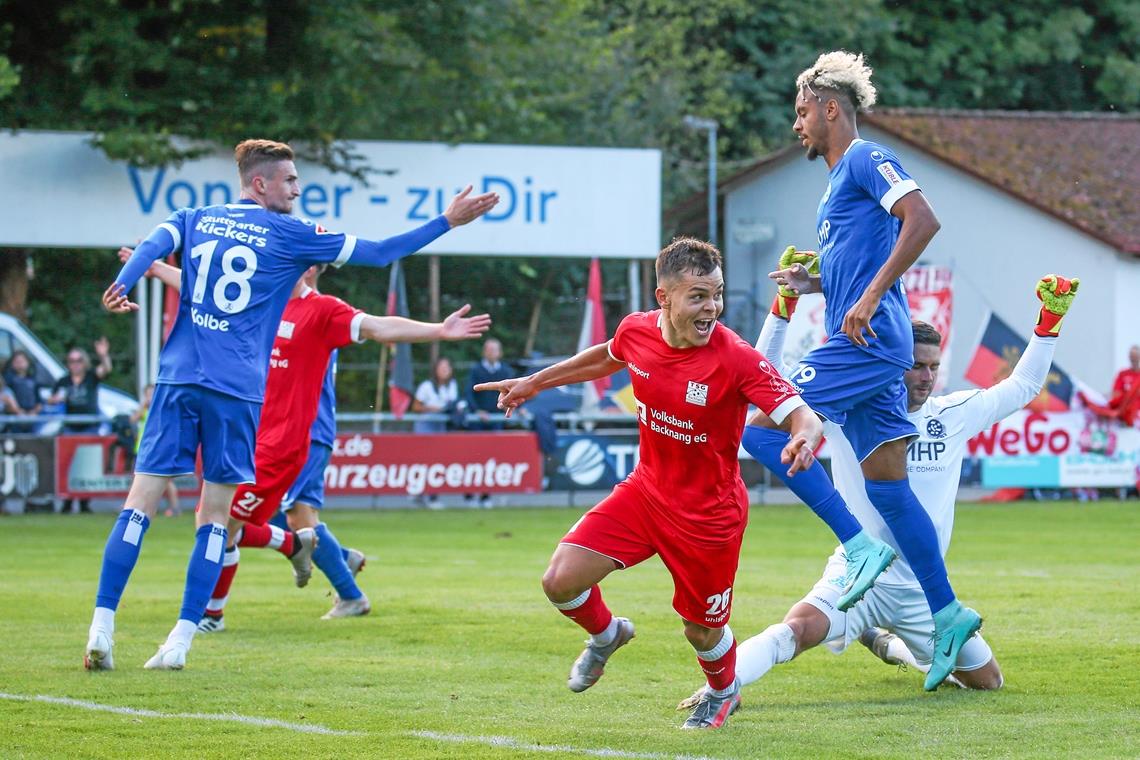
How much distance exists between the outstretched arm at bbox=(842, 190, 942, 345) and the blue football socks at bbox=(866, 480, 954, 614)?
725 millimetres

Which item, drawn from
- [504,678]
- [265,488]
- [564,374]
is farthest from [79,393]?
[564,374]

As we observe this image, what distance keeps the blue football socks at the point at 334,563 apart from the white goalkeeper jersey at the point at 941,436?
11.2 feet

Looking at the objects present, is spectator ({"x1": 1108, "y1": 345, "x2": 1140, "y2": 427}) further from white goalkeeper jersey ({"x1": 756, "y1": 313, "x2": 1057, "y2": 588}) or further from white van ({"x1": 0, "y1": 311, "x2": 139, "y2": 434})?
white goalkeeper jersey ({"x1": 756, "y1": 313, "x2": 1057, "y2": 588})

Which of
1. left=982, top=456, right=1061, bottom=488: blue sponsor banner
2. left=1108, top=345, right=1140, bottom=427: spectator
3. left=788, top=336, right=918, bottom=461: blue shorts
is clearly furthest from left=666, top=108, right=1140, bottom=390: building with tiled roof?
left=788, top=336, right=918, bottom=461: blue shorts

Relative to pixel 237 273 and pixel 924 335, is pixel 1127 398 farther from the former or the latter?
pixel 237 273

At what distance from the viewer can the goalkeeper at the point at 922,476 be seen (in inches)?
291

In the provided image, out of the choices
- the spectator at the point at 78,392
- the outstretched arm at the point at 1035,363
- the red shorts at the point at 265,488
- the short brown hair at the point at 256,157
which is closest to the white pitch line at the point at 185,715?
the red shorts at the point at 265,488

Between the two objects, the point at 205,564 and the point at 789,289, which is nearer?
the point at 789,289

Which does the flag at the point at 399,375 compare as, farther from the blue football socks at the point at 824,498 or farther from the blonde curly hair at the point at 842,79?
the blue football socks at the point at 824,498

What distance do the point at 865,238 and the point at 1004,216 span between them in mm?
29662

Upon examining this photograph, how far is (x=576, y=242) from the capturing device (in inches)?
966

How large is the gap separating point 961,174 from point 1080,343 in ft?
14.7

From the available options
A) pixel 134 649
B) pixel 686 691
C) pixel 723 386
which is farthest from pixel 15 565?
pixel 723 386

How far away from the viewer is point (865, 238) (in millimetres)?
7441
